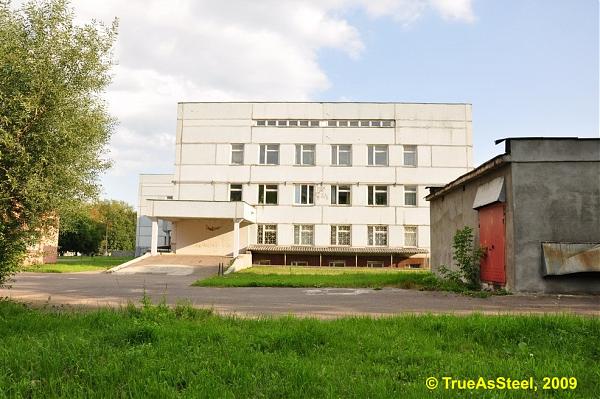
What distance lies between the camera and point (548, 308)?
10109 mm

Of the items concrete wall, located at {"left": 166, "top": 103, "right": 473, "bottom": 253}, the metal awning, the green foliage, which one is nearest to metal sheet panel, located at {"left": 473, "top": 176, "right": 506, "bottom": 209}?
the green foliage

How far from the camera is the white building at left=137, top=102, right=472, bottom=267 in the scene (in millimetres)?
39531

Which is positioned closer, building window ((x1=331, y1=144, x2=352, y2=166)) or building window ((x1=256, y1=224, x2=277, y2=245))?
building window ((x1=256, y1=224, x2=277, y2=245))

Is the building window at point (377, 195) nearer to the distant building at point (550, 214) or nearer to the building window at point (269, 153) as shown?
the building window at point (269, 153)

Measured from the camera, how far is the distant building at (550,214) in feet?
41.2

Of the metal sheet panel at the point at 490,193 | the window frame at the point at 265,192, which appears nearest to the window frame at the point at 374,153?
the window frame at the point at 265,192

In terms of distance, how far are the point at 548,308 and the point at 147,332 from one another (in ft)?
26.7

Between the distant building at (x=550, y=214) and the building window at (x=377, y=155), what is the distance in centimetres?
2709

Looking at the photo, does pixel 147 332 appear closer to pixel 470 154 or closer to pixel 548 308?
pixel 548 308

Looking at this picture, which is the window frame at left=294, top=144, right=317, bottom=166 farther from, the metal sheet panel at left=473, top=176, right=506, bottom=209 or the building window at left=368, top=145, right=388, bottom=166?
the metal sheet panel at left=473, top=176, right=506, bottom=209

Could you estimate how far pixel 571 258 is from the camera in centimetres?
1245

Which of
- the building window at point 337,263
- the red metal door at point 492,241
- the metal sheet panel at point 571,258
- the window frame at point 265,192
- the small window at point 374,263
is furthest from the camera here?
the window frame at point 265,192

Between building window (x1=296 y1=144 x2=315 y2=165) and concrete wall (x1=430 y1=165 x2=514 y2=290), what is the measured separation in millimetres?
20093

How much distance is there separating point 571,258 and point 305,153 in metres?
30.0
